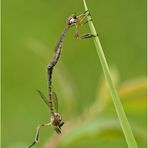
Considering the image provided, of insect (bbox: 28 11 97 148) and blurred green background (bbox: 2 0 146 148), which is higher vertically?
blurred green background (bbox: 2 0 146 148)

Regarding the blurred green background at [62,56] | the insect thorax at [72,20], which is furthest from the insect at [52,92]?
the blurred green background at [62,56]

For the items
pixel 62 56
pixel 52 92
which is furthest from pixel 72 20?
pixel 62 56

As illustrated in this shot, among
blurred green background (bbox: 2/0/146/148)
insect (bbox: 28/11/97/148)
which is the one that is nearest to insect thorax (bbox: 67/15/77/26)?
insect (bbox: 28/11/97/148)

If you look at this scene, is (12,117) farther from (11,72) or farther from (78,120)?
(78,120)

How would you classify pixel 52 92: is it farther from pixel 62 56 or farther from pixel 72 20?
pixel 62 56

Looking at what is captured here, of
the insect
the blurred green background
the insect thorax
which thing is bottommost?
the insect

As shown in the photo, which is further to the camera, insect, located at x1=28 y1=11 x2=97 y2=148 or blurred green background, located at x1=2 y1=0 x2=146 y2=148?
blurred green background, located at x1=2 y1=0 x2=146 y2=148

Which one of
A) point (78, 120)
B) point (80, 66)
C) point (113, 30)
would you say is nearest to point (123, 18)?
point (113, 30)

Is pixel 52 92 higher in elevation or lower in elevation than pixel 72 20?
lower

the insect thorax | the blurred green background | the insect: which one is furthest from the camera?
the blurred green background

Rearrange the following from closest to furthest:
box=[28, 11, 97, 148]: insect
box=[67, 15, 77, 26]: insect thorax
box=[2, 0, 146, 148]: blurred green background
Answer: box=[28, 11, 97, 148]: insect, box=[67, 15, 77, 26]: insect thorax, box=[2, 0, 146, 148]: blurred green background

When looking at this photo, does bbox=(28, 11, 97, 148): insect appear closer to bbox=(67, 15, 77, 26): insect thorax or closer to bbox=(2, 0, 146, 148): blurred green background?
bbox=(67, 15, 77, 26): insect thorax
